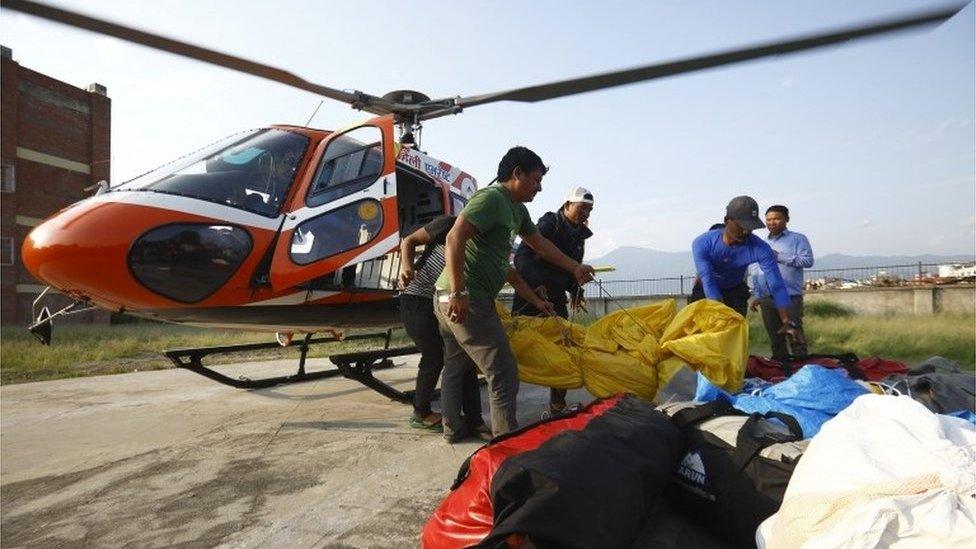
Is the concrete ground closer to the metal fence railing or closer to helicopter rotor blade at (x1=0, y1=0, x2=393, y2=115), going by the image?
helicopter rotor blade at (x1=0, y1=0, x2=393, y2=115)

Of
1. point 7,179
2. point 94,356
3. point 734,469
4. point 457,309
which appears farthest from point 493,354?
point 7,179

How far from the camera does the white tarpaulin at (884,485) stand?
4.35ft

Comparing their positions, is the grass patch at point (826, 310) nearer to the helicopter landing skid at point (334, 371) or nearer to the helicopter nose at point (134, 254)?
the helicopter landing skid at point (334, 371)

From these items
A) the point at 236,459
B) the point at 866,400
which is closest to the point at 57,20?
the point at 236,459

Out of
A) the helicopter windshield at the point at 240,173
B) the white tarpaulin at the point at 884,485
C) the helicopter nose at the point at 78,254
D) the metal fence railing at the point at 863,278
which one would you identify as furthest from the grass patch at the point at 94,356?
the metal fence railing at the point at 863,278

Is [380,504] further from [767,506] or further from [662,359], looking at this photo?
[662,359]

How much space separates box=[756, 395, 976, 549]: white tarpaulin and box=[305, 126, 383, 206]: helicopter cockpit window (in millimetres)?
3620

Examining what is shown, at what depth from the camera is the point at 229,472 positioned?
299cm

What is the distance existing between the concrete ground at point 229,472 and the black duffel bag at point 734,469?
13 cm

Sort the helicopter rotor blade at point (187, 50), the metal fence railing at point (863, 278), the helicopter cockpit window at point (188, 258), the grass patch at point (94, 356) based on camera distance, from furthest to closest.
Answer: the metal fence railing at point (863, 278) → the grass patch at point (94, 356) → the helicopter cockpit window at point (188, 258) → the helicopter rotor blade at point (187, 50)

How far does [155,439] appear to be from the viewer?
12.4ft

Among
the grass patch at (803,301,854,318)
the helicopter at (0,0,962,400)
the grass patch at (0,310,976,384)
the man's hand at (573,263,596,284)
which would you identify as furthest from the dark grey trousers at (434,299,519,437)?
the grass patch at (803,301,854,318)

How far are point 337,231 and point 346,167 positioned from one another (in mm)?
631

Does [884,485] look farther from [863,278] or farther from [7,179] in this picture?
[7,179]
